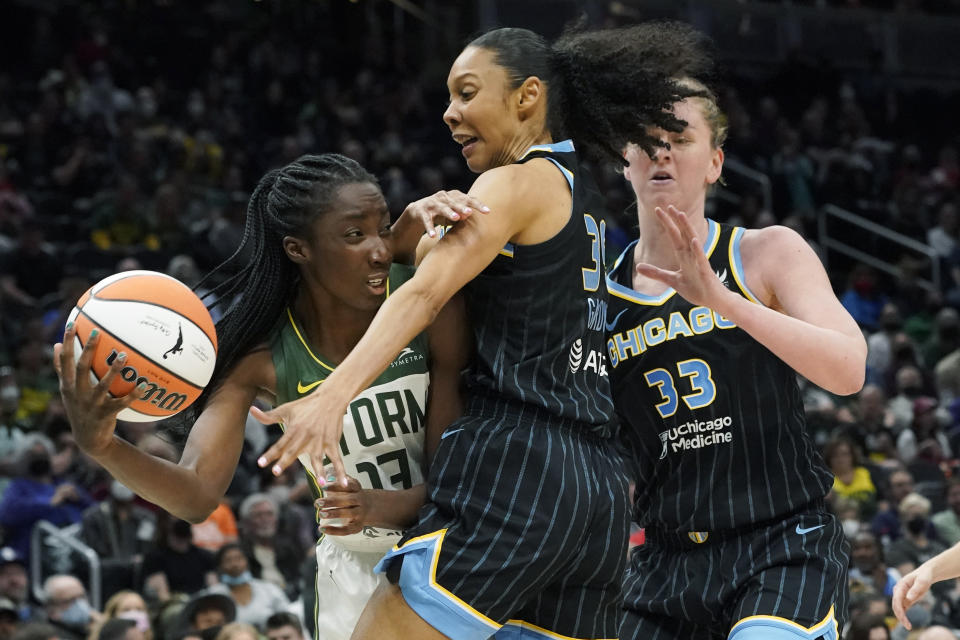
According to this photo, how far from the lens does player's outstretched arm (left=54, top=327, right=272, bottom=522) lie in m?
2.88

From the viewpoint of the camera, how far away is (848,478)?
30.7 ft

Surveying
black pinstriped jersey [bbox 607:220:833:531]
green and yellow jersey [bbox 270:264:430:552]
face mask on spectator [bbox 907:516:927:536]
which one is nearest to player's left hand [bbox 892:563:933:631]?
black pinstriped jersey [bbox 607:220:833:531]

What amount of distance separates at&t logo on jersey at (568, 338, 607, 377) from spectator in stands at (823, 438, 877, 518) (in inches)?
253

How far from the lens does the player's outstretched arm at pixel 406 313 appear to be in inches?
105

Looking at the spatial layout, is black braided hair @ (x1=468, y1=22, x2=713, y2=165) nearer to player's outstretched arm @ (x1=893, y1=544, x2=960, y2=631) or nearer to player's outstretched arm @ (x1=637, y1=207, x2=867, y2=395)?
player's outstretched arm @ (x1=637, y1=207, x2=867, y2=395)

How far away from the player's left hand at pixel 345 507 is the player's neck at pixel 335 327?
42cm

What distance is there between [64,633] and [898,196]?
40.8ft

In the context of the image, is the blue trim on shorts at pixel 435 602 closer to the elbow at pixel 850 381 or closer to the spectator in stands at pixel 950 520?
the elbow at pixel 850 381

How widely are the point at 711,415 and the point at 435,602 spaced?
1.10 metres

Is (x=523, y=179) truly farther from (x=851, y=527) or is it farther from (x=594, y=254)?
(x=851, y=527)

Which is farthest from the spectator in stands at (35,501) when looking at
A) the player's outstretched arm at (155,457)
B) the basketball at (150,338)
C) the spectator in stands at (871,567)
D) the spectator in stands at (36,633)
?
the basketball at (150,338)

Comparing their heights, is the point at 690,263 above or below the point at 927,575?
above

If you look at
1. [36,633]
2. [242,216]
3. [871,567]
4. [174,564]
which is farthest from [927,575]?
[242,216]

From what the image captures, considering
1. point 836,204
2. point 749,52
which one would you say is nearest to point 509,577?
point 836,204
